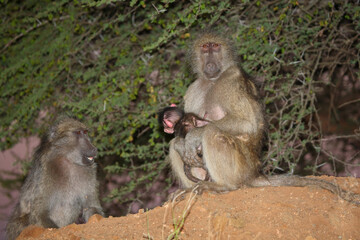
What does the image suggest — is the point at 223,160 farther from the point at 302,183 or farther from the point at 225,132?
the point at 302,183

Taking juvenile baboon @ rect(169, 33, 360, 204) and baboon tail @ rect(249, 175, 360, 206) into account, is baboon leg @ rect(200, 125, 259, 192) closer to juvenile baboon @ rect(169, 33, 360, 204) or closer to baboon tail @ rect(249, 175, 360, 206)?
juvenile baboon @ rect(169, 33, 360, 204)

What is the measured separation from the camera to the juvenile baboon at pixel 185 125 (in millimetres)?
3791

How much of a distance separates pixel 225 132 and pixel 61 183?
164 cm

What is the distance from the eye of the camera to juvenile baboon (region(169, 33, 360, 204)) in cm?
343

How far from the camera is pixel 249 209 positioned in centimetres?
286

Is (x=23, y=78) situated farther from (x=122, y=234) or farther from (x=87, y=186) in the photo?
(x=122, y=234)

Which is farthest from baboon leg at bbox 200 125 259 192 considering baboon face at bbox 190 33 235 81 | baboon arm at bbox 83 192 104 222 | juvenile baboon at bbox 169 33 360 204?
baboon arm at bbox 83 192 104 222

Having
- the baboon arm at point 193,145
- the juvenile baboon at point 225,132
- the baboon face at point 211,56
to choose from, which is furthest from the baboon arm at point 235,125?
the baboon face at point 211,56

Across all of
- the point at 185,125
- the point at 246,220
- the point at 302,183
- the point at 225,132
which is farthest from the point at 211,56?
the point at 246,220

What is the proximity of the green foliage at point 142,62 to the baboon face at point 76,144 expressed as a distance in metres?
0.50

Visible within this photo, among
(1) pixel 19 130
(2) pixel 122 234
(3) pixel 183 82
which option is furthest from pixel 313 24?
(1) pixel 19 130

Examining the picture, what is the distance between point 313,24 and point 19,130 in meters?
4.07

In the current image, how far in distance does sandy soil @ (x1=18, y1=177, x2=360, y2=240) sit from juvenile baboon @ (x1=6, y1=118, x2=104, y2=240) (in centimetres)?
76

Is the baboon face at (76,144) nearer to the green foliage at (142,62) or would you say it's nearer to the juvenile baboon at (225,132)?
the green foliage at (142,62)
